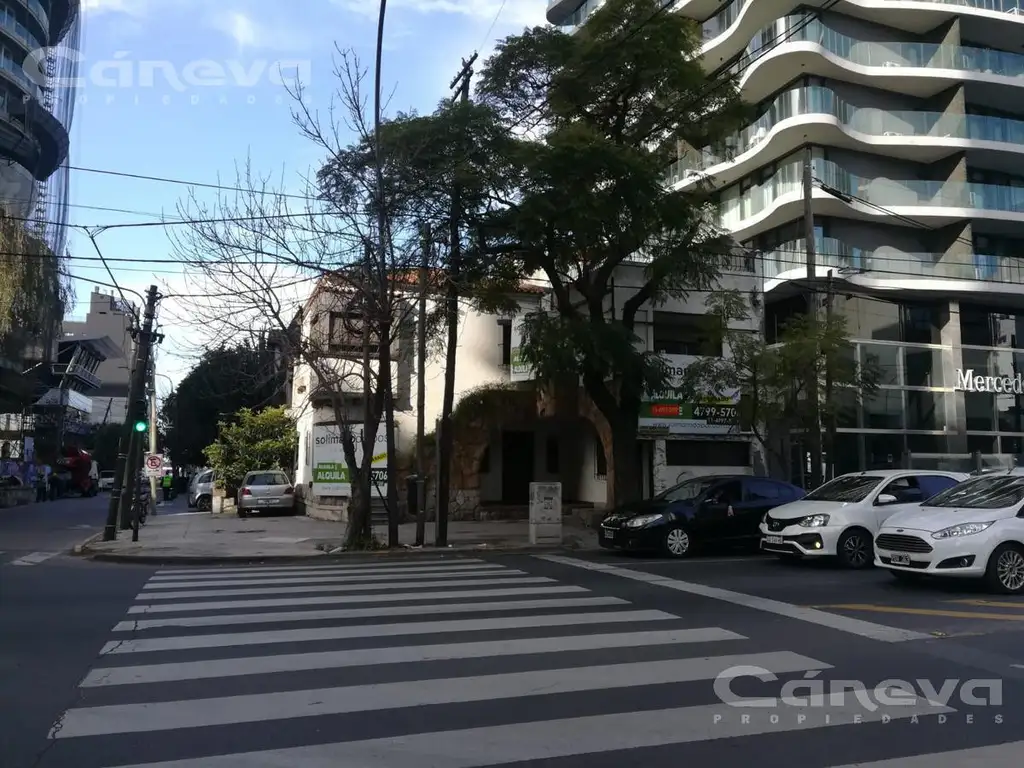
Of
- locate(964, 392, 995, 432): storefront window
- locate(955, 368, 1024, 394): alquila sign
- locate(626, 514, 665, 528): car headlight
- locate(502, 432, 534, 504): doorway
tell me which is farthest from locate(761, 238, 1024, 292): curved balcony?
locate(626, 514, 665, 528): car headlight

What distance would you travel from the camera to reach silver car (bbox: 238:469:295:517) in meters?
27.9

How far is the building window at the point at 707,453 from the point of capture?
78.7 ft

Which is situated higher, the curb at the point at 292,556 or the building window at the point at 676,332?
the building window at the point at 676,332

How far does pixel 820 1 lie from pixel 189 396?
38003 mm

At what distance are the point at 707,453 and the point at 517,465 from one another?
21.2 feet

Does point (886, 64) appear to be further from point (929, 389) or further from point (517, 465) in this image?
point (517, 465)

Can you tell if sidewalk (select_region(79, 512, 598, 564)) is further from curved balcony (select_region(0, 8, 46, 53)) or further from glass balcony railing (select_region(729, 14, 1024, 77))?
curved balcony (select_region(0, 8, 46, 53))

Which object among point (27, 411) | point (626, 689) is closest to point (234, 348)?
point (626, 689)

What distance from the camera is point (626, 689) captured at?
636cm

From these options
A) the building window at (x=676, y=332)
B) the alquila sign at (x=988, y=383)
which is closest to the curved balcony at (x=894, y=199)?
the alquila sign at (x=988, y=383)

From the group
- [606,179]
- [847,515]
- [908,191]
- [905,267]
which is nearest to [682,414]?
[606,179]

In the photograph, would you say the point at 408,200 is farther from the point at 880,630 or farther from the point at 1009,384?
the point at 1009,384

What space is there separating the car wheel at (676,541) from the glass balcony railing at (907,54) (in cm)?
2167

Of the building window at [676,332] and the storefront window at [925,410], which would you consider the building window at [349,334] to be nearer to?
the building window at [676,332]
